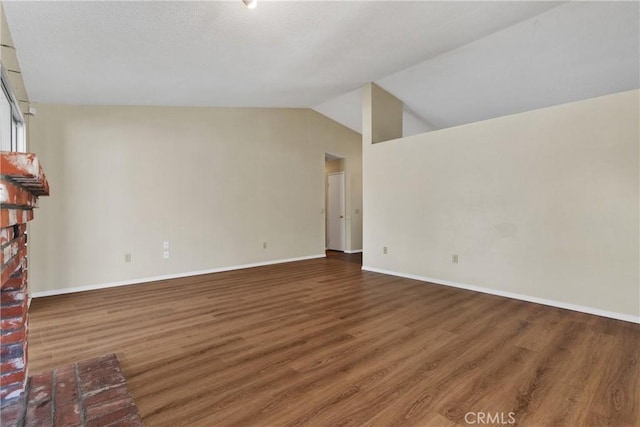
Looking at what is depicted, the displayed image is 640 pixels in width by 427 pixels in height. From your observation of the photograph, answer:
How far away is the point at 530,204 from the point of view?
11.6 feet

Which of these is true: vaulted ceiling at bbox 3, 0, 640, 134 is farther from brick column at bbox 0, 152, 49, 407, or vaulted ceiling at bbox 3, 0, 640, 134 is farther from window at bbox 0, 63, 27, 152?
brick column at bbox 0, 152, 49, 407

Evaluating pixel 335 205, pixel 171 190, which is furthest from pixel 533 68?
pixel 171 190

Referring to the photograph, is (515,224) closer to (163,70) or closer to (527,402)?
(527,402)

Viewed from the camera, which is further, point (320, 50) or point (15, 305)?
point (320, 50)

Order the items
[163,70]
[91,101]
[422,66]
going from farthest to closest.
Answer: [422,66], [91,101], [163,70]

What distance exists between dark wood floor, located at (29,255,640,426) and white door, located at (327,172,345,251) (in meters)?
3.84

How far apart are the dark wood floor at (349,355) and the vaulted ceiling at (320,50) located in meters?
2.47

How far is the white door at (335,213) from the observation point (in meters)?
7.60

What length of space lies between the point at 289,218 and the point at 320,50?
→ 347 centimetres

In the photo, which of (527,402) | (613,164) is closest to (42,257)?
(527,402)

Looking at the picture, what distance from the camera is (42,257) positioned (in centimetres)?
389

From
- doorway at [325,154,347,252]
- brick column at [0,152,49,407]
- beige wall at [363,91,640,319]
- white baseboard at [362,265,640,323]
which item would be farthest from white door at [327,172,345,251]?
brick column at [0,152,49,407]

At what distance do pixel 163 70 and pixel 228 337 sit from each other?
2.82 m

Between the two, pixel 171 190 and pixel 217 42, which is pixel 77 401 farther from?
pixel 171 190
